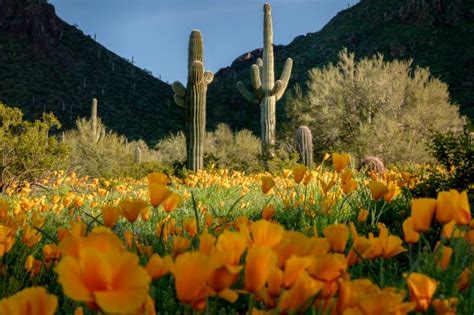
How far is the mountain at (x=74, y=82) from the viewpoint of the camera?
3809 centimetres

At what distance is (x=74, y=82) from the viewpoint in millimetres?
42281

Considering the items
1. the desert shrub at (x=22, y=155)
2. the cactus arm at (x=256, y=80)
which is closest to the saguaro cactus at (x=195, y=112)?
the desert shrub at (x=22, y=155)

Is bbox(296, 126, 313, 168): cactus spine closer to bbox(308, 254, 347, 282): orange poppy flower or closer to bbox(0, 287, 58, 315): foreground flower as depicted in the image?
bbox(308, 254, 347, 282): orange poppy flower

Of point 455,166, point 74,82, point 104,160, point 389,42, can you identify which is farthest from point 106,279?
point 74,82

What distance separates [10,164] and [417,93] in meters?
15.4

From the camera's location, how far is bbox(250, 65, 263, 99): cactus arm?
587 inches

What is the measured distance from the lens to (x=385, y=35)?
1634 inches

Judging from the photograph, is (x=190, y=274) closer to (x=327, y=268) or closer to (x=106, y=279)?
(x=106, y=279)

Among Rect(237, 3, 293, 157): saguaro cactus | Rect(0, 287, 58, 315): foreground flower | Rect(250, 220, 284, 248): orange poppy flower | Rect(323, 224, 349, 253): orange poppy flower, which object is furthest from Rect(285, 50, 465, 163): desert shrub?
Rect(0, 287, 58, 315): foreground flower

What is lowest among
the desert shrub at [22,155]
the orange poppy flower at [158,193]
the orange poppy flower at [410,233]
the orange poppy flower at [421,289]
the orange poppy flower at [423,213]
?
the orange poppy flower at [421,289]

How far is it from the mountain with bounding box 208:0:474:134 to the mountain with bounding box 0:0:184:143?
19.0ft

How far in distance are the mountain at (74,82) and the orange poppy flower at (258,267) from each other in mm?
37514

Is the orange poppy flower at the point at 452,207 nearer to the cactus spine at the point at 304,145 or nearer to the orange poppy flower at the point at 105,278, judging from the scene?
the orange poppy flower at the point at 105,278

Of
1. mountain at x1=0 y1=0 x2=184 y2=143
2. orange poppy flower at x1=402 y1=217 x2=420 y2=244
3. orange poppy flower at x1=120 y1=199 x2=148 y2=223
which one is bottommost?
orange poppy flower at x1=402 y1=217 x2=420 y2=244
